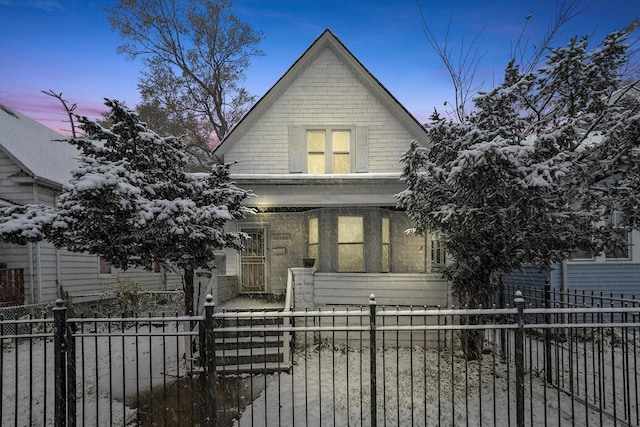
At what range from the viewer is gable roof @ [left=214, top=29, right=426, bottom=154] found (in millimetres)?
12094

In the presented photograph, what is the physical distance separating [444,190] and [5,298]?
1352cm

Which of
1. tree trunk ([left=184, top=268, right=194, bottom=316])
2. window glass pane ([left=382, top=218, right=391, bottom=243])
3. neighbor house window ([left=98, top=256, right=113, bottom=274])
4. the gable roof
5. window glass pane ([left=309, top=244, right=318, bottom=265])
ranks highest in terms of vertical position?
the gable roof

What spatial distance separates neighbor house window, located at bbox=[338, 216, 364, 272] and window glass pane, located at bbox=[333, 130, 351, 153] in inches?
97.7

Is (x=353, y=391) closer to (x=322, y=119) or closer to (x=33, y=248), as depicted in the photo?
(x=322, y=119)

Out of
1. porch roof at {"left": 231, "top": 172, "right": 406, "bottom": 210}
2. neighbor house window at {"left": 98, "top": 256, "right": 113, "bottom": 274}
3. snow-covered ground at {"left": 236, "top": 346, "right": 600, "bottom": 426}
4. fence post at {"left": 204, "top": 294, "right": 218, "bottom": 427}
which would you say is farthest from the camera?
neighbor house window at {"left": 98, "top": 256, "right": 113, "bottom": 274}

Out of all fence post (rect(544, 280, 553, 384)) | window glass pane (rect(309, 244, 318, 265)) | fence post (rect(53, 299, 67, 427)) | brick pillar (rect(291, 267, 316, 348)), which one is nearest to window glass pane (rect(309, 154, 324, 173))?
window glass pane (rect(309, 244, 318, 265))

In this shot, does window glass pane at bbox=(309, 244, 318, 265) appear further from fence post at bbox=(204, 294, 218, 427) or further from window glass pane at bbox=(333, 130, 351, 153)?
fence post at bbox=(204, 294, 218, 427)

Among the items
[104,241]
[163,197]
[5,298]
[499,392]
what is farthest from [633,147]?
[5,298]

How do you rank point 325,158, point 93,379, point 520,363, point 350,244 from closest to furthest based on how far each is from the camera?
1. point 520,363
2. point 93,379
3. point 350,244
4. point 325,158

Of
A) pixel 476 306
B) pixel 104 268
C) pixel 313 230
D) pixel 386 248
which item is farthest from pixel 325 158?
pixel 104 268

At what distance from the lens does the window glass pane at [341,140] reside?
40.9 ft

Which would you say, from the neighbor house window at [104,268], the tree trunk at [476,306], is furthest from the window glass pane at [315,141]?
the neighbor house window at [104,268]

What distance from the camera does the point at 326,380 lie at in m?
6.98

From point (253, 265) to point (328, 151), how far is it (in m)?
4.84
